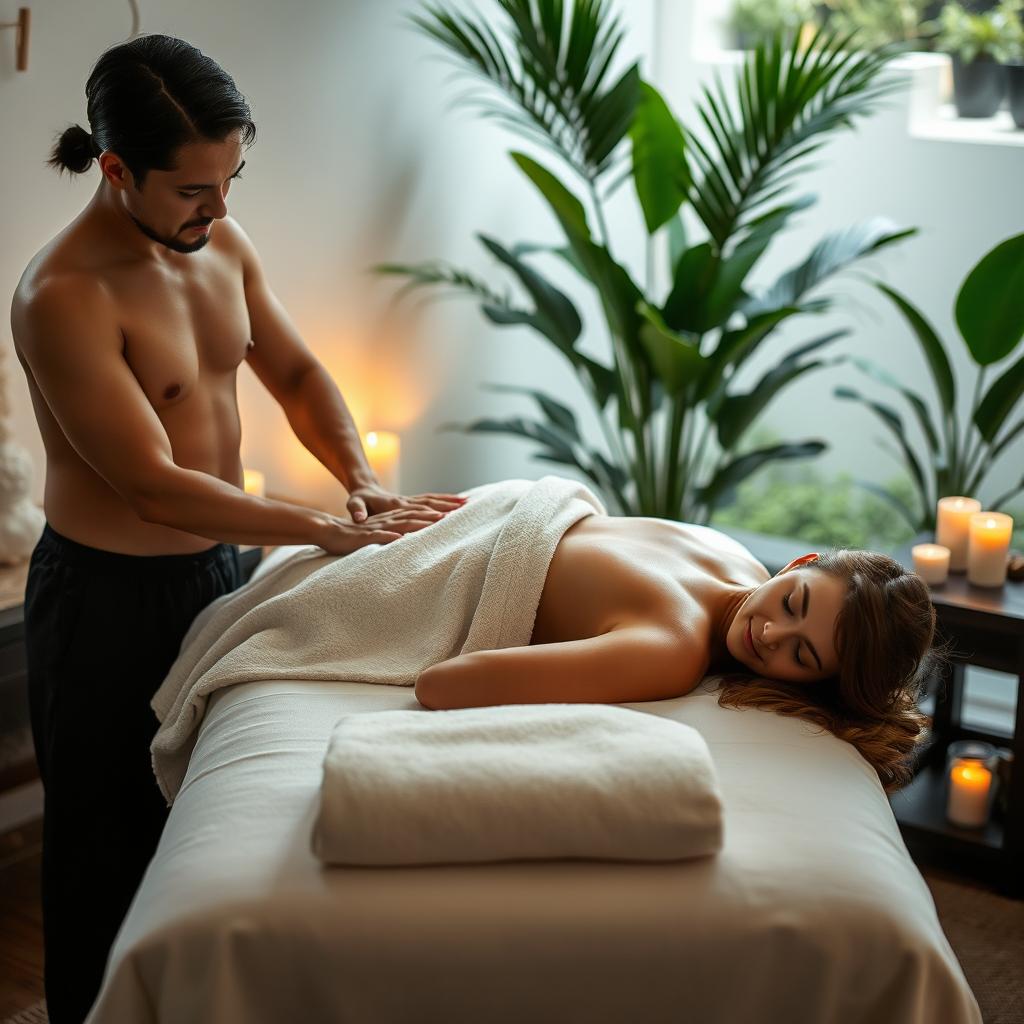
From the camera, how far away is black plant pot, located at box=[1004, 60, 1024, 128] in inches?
129

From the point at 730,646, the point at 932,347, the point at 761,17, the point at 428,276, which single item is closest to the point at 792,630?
the point at 730,646

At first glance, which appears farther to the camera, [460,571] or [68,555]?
[68,555]

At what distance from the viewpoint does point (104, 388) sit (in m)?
1.56

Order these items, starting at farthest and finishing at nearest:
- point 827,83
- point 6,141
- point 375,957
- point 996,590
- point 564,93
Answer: point 564,93 < point 827,83 < point 996,590 < point 6,141 < point 375,957

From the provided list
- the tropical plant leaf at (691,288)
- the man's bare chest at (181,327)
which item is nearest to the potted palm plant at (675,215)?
the tropical plant leaf at (691,288)

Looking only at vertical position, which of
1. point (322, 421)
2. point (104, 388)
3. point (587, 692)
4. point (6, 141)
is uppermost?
point (6, 141)

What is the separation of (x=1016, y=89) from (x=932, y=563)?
1.62 metres

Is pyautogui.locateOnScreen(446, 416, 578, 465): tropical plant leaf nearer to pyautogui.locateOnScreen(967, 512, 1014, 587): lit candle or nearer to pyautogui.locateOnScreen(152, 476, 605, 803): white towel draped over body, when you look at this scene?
pyautogui.locateOnScreen(967, 512, 1014, 587): lit candle

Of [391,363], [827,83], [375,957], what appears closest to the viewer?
[375,957]

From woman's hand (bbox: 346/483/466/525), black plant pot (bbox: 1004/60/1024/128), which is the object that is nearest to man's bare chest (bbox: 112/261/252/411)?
woman's hand (bbox: 346/483/466/525)

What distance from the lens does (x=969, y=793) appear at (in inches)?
94.7

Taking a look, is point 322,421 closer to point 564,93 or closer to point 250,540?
point 250,540

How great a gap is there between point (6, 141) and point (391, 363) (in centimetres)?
119

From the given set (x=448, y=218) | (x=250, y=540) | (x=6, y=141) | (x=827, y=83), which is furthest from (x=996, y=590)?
(x=6, y=141)
